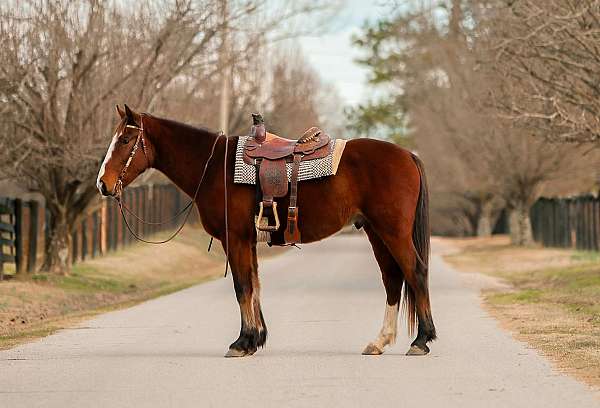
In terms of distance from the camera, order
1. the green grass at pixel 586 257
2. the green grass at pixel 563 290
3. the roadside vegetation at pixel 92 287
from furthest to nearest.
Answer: the green grass at pixel 586 257
the green grass at pixel 563 290
the roadside vegetation at pixel 92 287

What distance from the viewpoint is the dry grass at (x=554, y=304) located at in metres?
11.9

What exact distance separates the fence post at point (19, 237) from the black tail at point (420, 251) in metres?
12.6

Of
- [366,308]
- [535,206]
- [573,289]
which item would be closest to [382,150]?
[366,308]

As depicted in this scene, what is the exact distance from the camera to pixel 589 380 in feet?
32.6

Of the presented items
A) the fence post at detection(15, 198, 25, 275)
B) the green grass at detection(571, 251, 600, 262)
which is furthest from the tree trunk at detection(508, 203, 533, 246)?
the fence post at detection(15, 198, 25, 275)

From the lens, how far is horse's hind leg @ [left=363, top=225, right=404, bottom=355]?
39.2 feet

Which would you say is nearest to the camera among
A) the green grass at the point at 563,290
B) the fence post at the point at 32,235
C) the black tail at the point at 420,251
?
the black tail at the point at 420,251

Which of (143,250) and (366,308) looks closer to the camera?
(366,308)

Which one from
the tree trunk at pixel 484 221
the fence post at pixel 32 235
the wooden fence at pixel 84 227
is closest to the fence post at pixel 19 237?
the wooden fence at pixel 84 227

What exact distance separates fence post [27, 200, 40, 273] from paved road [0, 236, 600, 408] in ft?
22.2

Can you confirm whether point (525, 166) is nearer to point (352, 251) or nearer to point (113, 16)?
point (352, 251)

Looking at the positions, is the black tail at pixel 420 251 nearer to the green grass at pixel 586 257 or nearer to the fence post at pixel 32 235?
the fence post at pixel 32 235

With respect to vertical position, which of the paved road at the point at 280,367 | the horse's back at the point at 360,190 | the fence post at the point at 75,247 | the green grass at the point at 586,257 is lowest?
the paved road at the point at 280,367

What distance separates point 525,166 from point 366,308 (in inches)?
999
